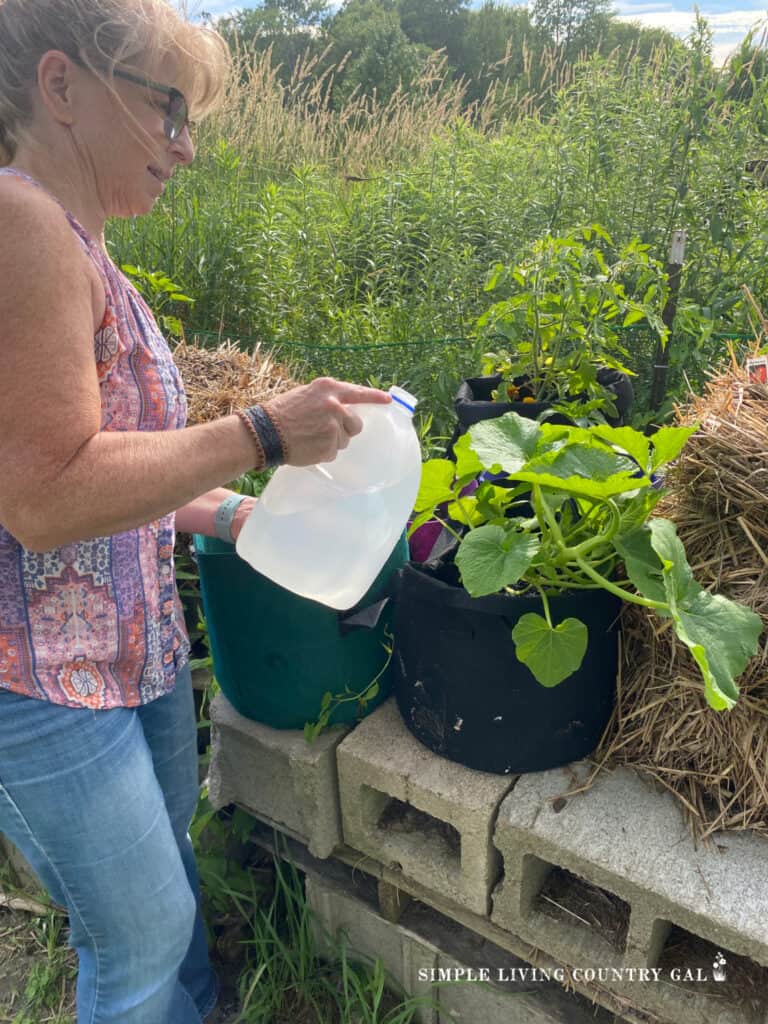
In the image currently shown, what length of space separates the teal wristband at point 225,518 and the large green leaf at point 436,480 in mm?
375

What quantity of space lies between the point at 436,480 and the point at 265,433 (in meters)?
0.45

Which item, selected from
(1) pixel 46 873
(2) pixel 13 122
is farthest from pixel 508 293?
(1) pixel 46 873

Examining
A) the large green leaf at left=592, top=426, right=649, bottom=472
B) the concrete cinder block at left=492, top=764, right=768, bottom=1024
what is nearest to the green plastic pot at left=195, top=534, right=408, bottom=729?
the concrete cinder block at left=492, top=764, right=768, bottom=1024

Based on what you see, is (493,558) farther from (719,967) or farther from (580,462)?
(719,967)

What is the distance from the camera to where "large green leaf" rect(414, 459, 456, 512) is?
1.43m

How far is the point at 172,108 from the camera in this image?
1100 millimetres

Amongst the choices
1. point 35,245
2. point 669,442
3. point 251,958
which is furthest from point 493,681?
point 251,958

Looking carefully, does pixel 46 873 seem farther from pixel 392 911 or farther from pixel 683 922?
pixel 683 922

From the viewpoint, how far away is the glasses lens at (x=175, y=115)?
1096 millimetres

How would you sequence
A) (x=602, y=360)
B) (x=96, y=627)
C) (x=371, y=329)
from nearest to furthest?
1. (x=96, y=627)
2. (x=602, y=360)
3. (x=371, y=329)

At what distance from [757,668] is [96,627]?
3.68 ft

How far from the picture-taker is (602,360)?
2.08m

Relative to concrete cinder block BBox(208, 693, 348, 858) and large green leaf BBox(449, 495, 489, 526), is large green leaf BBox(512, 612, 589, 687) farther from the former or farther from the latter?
concrete cinder block BBox(208, 693, 348, 858)

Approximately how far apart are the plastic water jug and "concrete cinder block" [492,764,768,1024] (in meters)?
0.52
